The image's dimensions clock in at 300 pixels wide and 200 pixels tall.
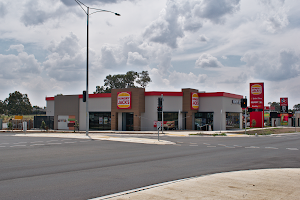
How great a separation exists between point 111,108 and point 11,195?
1383 inches

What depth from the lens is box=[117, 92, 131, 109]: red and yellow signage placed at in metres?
41.3

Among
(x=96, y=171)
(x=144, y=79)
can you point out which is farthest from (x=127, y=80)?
(x=96, y=171)

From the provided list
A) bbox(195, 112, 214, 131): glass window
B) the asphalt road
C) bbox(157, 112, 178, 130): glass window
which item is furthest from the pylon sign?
the asphalt road

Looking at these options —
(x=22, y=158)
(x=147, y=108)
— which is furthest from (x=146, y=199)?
(x=147, y=108)

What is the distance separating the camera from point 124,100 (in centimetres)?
4150

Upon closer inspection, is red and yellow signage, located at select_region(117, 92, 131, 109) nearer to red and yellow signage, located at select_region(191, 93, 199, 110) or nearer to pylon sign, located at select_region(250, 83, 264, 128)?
red and yellow signage, located at select_region(191, 93, 199, 110)

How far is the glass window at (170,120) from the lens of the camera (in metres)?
41.4

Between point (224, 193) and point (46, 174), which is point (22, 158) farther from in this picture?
point (224, 193)

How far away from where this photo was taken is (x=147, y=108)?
41.7 meters

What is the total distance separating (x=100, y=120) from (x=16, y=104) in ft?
256

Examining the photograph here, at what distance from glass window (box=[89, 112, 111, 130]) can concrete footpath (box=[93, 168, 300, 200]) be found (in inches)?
1369

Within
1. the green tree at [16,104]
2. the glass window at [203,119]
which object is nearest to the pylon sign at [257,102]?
the glass window at [203,119]

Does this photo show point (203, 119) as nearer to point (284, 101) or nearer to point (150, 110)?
point (150, 110)

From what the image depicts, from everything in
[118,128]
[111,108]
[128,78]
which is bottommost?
[118,128]
